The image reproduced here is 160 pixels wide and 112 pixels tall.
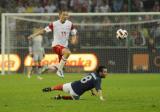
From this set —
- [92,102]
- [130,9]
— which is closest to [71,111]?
[92,102]

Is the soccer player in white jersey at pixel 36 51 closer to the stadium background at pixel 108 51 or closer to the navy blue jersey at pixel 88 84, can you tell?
the stadium background at pixel 108 51

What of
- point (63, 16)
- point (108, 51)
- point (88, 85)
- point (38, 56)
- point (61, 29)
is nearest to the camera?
point (88, 85)

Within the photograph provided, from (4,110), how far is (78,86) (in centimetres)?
300

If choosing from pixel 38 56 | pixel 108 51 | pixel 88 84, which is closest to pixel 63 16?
pixel 88 84

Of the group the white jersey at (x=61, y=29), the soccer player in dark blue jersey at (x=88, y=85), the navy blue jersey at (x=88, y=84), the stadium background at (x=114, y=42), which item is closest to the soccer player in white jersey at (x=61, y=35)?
the white jersey at (x=61, y=29)

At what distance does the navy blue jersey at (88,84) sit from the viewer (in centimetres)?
1720

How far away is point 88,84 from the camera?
1741cm

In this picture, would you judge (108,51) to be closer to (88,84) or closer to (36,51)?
(36,51)

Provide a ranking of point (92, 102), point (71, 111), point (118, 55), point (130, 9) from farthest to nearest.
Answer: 1. point (130, 9)
2. point (118, 55)
3. point (92, 102)
4. point (71, 111)

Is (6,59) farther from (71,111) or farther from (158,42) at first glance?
(71,111)

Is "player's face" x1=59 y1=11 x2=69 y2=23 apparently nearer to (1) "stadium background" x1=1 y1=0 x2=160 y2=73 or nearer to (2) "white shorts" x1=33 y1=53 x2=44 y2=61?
(2) "white shorts" x1=33 y1=53 x2=44 y2=61

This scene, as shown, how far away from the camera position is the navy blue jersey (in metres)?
17.2

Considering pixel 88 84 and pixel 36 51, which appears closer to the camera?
pixel 88 84

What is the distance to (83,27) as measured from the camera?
35.2 m
